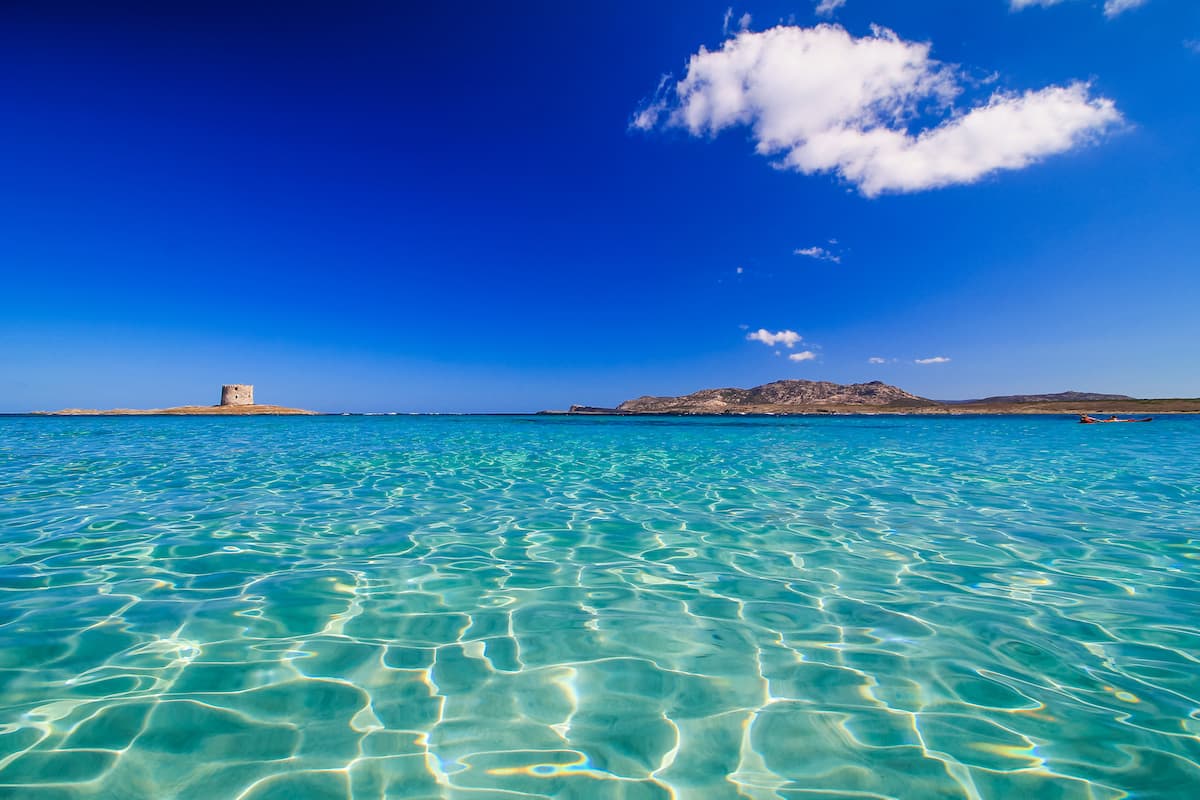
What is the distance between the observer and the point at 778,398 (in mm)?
162500

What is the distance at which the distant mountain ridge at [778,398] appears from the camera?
148 metres

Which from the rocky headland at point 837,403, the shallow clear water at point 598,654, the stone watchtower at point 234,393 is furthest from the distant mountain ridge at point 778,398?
the shallow clear water at point 598,654

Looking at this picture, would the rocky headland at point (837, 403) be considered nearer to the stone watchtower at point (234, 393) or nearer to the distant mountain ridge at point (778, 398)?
the distant mountain ridge at point (778, 398)

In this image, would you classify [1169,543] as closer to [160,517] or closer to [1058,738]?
[1058,738]

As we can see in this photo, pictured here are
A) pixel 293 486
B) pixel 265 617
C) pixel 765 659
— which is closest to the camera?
pixel 765 659

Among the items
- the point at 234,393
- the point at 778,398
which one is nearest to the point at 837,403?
the point at 778,398

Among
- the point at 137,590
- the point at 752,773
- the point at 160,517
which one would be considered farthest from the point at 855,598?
the point at 160,517

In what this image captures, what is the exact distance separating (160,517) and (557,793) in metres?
8.45

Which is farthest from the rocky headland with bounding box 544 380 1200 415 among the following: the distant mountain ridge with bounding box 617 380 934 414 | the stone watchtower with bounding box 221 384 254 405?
the stone watchtower with bounding box 221 384 254 405

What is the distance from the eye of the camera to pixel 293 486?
1119 cm

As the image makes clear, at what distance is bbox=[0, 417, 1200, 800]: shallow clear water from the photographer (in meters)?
2.55

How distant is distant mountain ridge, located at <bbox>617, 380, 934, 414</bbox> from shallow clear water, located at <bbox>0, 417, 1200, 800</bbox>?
143549mm

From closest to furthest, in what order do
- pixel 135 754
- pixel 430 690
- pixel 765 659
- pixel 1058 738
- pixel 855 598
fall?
pixel 135 754 < pixel 1058 738 < pixel 430 690 < pixel 765 659 < pixel 855 598

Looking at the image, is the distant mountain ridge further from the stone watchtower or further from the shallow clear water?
the shallow clear water
